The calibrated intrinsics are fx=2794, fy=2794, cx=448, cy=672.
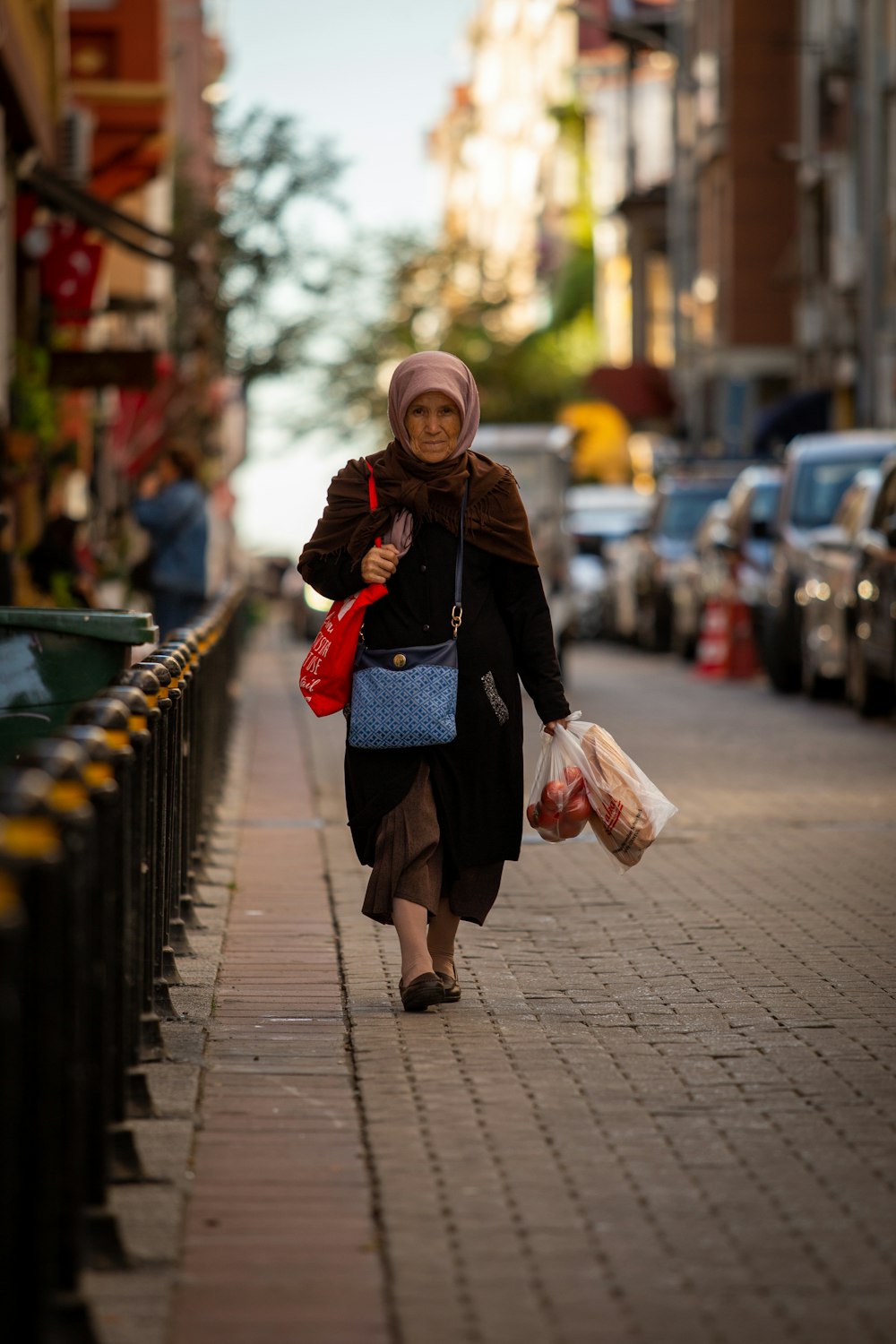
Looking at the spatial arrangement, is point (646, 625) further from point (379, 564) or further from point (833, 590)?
point (379, 564)

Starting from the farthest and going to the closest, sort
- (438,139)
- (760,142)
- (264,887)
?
(438,139) < (760,142) < (264,887)

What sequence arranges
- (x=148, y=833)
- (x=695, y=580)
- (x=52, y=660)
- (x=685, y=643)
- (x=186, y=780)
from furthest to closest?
(x=685, y=643) < (x=695, y=580) < (x=186, y=780) < (x=52, y=660) < (x=148, y=833)

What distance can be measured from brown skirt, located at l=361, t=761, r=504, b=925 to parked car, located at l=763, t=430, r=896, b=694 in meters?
16.4

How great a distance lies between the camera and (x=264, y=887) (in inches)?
427

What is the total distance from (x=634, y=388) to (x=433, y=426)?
58.7 metres

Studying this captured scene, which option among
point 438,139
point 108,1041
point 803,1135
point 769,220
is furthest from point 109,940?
point 438,139

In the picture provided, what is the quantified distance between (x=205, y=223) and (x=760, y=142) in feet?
61.6

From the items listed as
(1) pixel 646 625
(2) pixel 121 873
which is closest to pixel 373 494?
(2) pixel 121 873

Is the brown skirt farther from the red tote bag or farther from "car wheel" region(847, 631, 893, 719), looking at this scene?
"car wheel" region(847, 631, 893, 719)

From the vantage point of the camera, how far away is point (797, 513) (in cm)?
2489

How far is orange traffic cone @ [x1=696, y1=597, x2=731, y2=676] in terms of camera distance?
28.7 metres

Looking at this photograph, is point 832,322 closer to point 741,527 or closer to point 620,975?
point 741,527

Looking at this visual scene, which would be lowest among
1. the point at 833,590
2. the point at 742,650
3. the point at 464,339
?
the point at 742,650

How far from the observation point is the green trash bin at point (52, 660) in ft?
28.2
